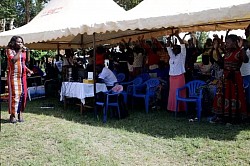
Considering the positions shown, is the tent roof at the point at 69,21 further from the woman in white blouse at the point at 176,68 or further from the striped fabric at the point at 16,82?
the striped fabric at the point at 16,82

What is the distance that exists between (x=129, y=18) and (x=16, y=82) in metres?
2.65

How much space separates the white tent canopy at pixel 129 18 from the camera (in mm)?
5418

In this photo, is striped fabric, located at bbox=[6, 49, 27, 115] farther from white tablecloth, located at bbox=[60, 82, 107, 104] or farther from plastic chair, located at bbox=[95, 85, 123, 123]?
plastic chair, located at bbox=[95, 85, 123, 123]

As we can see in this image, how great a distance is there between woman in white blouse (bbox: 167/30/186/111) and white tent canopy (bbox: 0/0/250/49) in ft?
1.79

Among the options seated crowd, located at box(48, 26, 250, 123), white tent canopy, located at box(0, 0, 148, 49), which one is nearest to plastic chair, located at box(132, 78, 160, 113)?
seated crowd, located at box(48, 26, 250, 123)

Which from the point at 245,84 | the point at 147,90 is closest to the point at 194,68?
the point at 147,90

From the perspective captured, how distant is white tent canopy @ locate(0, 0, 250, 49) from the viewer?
542 cm

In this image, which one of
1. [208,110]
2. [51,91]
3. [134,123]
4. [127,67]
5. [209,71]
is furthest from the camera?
[51,91]

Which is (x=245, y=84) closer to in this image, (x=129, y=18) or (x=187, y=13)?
(x=187, y=13)

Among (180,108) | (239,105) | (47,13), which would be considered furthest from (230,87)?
(47,13)

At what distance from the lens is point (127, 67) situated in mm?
9898

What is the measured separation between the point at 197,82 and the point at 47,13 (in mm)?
5985

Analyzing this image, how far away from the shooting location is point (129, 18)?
257 inches

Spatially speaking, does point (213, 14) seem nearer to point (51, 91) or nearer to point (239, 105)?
point (239, 105)
